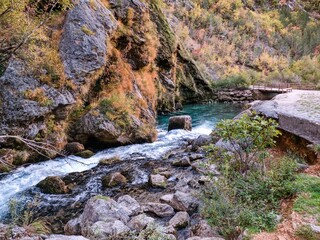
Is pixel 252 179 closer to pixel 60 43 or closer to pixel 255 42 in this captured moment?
pixel 60 43

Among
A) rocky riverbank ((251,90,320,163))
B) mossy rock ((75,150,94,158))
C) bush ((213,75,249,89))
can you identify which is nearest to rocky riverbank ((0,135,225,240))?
mossy rock ((75,150,94,158))

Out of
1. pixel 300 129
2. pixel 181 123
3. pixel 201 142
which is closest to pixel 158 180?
pixel 201 142

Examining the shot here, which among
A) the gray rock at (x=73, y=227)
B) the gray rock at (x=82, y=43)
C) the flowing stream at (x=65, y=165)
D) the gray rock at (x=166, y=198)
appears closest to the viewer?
the gray rock at (x=73, y=227)

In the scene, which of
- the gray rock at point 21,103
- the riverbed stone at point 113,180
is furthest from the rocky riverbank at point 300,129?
the gray rock at point 21,103

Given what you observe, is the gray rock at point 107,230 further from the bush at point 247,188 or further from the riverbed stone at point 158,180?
the riverbed stone at point 158,180

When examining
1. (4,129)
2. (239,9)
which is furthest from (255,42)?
(4,129)

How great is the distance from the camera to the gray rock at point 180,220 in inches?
265

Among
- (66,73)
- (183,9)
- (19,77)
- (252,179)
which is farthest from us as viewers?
(183,9)

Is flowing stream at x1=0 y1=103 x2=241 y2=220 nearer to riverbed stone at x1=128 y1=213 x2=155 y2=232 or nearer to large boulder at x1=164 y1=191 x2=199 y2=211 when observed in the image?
riverbed stone at x1=128 y1=213 x2=155 y2=232

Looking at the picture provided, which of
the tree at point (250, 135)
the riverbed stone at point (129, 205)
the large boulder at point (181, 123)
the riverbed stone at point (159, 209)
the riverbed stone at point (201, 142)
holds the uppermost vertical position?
the tree at point (250, 135)

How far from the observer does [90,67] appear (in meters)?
13.1

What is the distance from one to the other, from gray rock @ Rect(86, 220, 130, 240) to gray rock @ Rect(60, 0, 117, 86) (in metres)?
7.87

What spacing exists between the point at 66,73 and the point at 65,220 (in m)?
6.88

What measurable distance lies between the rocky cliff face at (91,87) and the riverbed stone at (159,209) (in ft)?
17.9
